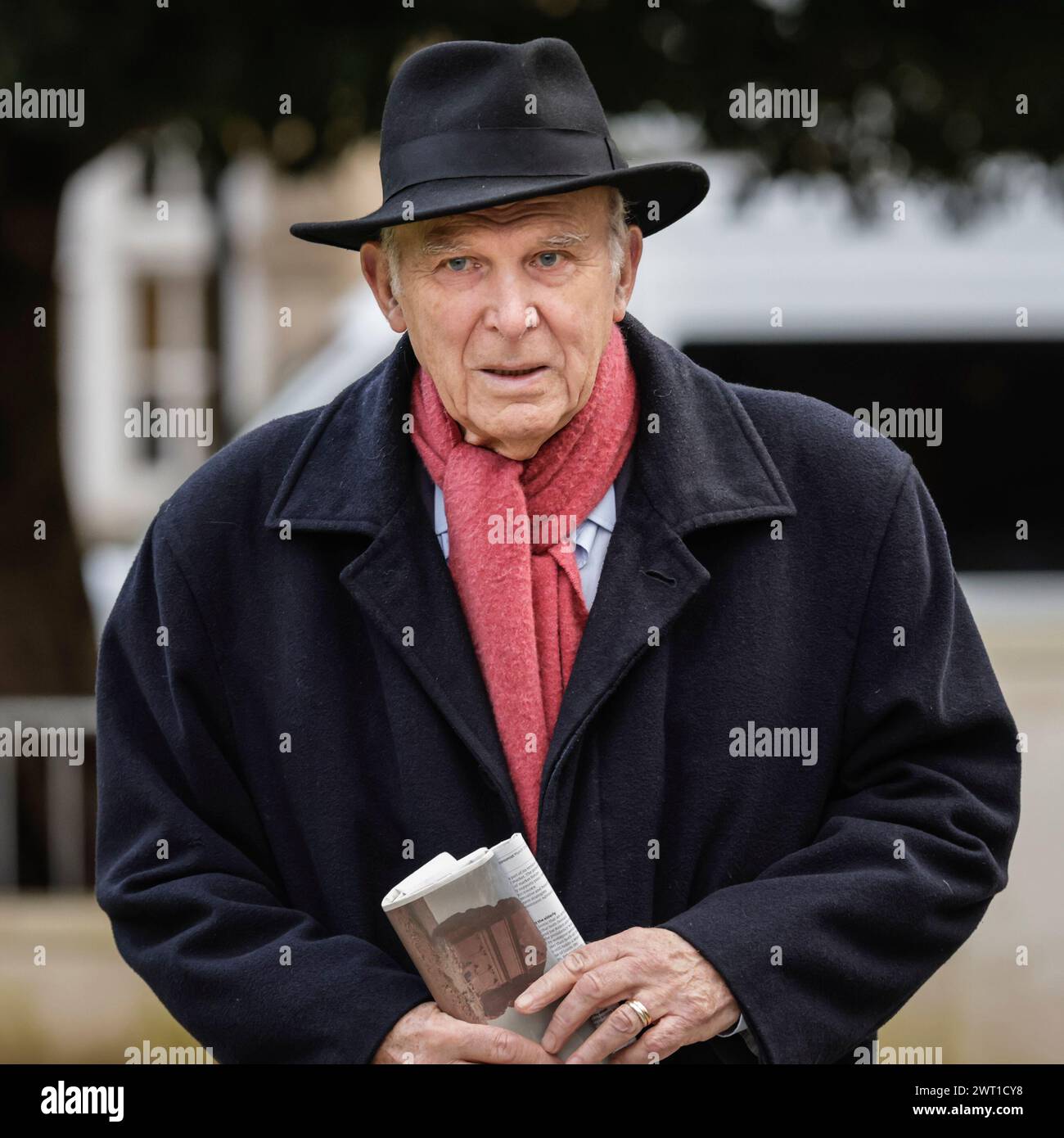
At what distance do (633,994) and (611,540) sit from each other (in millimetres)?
582

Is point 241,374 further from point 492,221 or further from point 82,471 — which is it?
point 492,221

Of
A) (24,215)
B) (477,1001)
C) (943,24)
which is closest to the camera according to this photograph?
(477,1001)

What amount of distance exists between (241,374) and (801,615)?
1519 centimetres

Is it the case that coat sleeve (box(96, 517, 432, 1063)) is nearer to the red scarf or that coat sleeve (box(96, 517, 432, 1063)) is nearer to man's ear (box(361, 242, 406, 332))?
the red scarf

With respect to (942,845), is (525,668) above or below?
above

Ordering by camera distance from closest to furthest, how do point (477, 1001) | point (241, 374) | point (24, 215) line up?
point (477, 1001), point (24, 215), point (241, 374)

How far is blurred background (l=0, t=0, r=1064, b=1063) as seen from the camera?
507cm

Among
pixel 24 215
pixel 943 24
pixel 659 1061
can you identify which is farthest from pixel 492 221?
pixel 24 215

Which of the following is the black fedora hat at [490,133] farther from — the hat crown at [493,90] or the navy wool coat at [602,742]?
the navy wool coat at [602,742]

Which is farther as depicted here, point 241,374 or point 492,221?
point 241,374

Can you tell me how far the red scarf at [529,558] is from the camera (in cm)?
224

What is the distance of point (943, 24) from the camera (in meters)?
5.23

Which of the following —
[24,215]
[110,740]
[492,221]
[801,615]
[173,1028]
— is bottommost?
[173,1028]

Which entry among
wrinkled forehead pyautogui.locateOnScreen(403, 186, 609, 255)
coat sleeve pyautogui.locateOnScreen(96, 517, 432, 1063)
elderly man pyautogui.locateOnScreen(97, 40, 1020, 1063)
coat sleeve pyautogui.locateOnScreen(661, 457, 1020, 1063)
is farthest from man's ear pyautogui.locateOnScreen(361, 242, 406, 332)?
coat sleeve pyautogui.locateOnScreen(661, 457, 1020, 1063)
